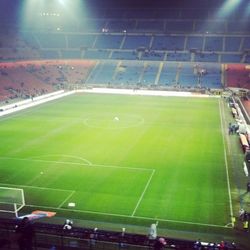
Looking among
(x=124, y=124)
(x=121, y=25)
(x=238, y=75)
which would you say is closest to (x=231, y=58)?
(x=238, y=75)

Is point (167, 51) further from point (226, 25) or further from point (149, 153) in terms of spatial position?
point (149, 153)

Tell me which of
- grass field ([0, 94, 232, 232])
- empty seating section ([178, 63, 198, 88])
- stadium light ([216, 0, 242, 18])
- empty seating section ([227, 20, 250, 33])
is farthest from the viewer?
stadium light ([216, 0, 242, 18])

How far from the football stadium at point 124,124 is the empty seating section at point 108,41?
40 centimetres

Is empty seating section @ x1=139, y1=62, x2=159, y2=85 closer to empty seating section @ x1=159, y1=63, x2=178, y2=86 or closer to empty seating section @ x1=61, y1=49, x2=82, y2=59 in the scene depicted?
empty seating section @ x1=159, y1=63, x2=178, y2=86

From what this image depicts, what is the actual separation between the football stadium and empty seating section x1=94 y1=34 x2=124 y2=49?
401 mm

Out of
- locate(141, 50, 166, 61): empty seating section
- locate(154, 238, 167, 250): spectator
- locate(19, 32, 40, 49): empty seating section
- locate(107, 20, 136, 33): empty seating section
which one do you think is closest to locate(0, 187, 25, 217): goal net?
locate(154, 238, 167, 250): spectator

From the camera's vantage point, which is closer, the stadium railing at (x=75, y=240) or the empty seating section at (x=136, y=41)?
the stadium railing at (x=75, y=240)

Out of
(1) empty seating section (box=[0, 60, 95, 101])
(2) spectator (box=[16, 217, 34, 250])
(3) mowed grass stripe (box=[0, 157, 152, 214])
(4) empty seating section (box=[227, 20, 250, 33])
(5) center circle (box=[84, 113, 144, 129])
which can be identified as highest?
(4) empty seating section (box=[227, 20, 250, 33])

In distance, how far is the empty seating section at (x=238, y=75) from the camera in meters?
78.9

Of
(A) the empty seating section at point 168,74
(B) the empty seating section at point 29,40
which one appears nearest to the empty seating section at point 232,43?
(A) the empty seating section at point 168,74

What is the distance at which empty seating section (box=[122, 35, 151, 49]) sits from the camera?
98.4 m

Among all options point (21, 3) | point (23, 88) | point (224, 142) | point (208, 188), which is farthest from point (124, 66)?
point (208, 188)

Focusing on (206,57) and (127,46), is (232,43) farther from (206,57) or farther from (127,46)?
(127,46)

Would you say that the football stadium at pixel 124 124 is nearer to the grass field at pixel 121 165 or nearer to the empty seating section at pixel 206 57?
the grass field at pixel 121 165
